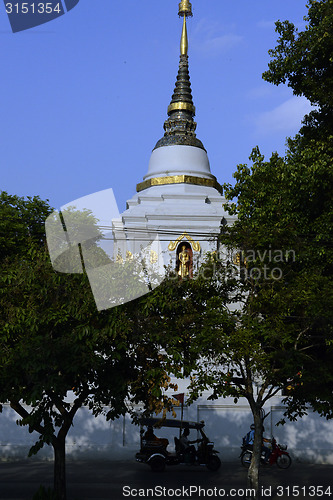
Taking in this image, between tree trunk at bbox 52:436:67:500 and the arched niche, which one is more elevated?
the arched niche

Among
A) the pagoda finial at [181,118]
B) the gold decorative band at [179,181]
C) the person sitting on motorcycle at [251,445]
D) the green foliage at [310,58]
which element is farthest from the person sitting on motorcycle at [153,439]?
the pagoda finial at [181,118]

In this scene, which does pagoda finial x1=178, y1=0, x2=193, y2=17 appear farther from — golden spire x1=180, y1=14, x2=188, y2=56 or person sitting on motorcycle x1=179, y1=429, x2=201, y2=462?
person sitting on motorcycle x1=179, y1=429, x2=201, y2=462

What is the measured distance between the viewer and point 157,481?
18.7 m

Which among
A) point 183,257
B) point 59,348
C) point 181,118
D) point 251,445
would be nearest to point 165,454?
point 251,445

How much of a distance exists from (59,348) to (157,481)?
7.42 meters

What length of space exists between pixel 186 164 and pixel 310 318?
29919 millimetres

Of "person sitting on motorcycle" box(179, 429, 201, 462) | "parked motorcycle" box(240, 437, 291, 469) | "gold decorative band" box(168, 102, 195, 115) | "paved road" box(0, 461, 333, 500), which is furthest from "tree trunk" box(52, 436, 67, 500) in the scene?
"gold decorative band" box(168, 102, 195, 115)

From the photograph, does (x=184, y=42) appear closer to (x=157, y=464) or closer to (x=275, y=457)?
(x=275, y=457)

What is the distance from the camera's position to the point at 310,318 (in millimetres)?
14523

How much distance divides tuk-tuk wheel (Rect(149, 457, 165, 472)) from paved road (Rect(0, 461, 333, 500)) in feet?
0.73

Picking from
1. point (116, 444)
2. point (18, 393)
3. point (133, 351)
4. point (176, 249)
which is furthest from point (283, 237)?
point (176, 249)

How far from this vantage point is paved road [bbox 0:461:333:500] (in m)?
16.7

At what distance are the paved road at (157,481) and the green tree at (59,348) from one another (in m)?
2.98

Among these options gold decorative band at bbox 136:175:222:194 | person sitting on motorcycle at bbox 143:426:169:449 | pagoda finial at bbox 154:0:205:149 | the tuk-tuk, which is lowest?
the tuk-tuk
